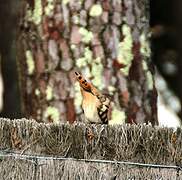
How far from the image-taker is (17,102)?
1063cm

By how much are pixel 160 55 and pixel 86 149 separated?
9.02 meters

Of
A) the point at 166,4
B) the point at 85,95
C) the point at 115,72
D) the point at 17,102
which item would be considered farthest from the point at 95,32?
the point at 166,4

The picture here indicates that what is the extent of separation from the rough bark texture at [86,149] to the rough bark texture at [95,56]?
1.53m

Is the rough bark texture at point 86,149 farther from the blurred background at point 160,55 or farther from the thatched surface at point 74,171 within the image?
the blurred background at point 160,55

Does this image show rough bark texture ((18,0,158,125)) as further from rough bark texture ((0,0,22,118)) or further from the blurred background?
rough bark texture ((0,0,22,118))

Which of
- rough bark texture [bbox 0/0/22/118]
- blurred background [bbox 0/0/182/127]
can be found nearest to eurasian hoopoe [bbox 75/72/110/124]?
blurred background [bbox 0/0/182/127]

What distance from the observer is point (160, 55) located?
1303cm

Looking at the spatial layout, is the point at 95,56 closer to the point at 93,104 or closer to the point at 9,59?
the point at 93,104

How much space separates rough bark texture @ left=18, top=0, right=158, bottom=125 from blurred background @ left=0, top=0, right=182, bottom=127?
3.70 metres

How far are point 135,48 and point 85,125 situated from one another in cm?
176

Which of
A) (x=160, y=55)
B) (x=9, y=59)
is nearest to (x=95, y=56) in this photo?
(x=9, y=59)

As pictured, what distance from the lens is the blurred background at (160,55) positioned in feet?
35.2

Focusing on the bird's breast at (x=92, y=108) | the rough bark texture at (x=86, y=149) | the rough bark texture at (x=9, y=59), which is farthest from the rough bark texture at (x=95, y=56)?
the rough bark texture at (x=9, y=59)

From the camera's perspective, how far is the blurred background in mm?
10725
